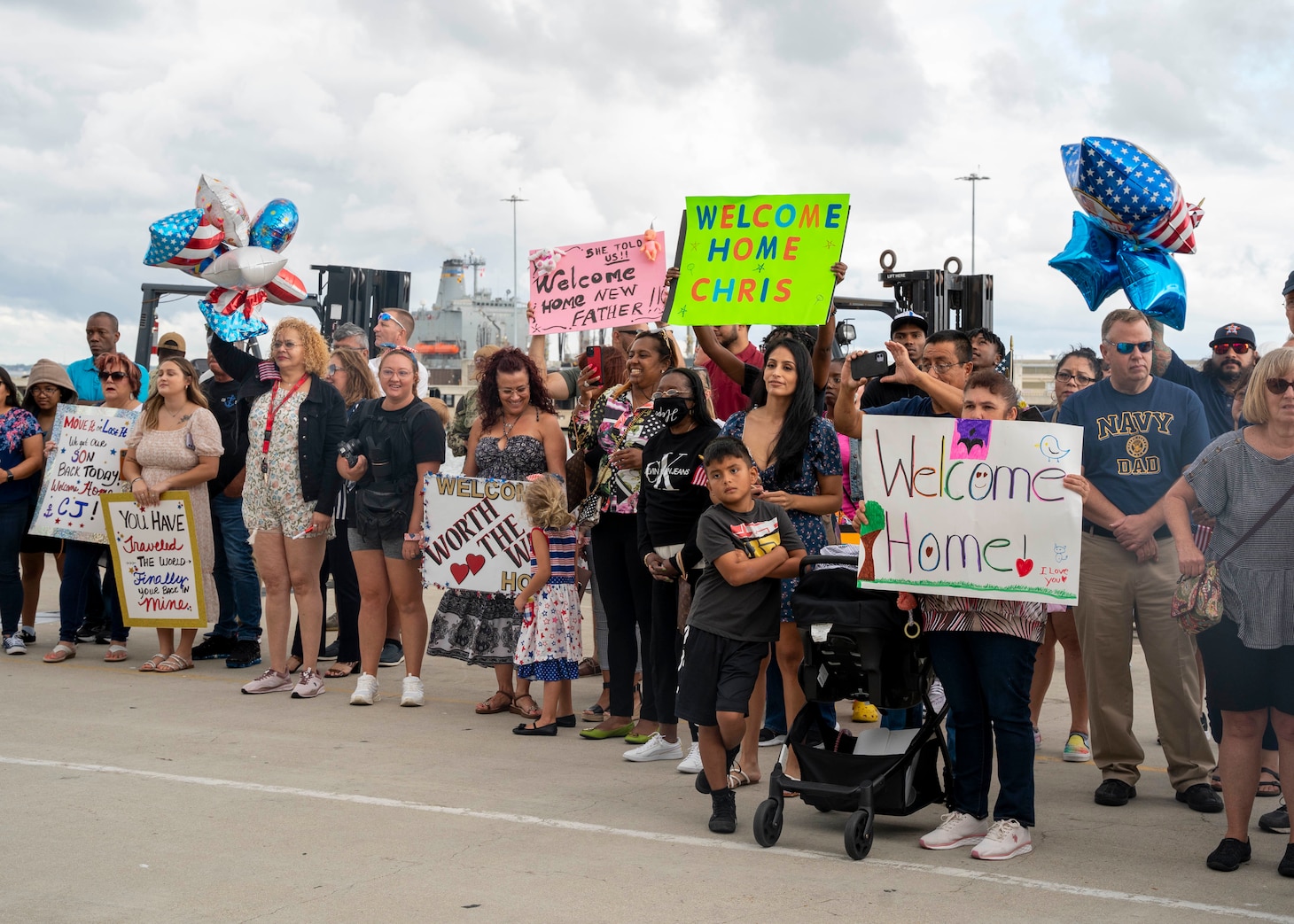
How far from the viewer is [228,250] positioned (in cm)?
930

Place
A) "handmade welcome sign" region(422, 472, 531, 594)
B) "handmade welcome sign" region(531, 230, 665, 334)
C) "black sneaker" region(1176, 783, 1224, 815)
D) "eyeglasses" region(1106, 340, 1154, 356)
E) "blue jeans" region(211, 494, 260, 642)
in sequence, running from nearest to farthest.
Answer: "black sneaker" region(1176, 783, 1224, 815), "eyeglasses" region(1106, 340, 1154, 356), "handmade welcome sign" region(422, 472, 531, 594), "handmade welcome sign" region(531, 230, 665, 334), "blue jeans" region(211, 494, 260, 642)

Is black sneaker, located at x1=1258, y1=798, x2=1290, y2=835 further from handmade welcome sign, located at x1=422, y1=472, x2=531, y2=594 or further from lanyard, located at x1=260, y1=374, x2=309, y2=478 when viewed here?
lanyard, located at x1=260, y1=374, x2=309, y2=478

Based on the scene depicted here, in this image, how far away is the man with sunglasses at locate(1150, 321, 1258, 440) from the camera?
21.8ft

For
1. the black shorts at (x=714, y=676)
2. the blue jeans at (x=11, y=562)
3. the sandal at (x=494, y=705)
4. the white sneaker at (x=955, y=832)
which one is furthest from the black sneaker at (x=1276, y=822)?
the blue jeans at (x=11, y=562)

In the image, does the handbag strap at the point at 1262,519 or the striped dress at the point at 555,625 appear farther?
the striped dress at the point at 555,625

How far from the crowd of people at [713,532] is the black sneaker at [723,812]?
12 millimetres

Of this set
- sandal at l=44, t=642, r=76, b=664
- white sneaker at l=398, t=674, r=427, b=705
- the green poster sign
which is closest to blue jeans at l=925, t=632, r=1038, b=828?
the green poster sign

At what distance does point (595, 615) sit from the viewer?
788 cm

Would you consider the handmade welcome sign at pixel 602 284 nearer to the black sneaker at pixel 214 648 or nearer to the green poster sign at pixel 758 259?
the green poster sign at pixel 758 259

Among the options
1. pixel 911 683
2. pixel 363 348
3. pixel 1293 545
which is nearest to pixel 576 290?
pixel 363 348

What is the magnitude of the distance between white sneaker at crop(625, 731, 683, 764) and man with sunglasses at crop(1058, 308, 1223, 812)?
6.61 ft

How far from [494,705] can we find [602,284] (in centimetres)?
281

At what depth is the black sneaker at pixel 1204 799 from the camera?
5.40m

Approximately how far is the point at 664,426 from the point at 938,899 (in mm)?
2674
